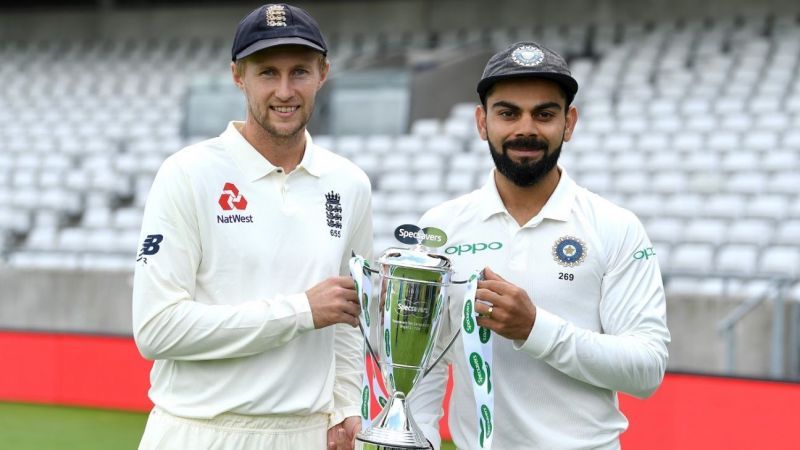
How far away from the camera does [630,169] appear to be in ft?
39.4

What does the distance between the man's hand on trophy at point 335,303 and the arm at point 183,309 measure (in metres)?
0.03

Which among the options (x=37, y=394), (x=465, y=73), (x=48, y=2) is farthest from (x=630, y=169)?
(x=48, y=2)

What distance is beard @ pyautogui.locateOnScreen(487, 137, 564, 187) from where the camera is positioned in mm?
3023

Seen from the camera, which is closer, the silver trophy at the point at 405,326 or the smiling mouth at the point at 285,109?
the silver trophy at the point at 405,326

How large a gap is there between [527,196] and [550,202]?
7cm

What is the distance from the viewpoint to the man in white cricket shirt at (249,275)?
117 inches

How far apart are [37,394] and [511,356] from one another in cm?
742

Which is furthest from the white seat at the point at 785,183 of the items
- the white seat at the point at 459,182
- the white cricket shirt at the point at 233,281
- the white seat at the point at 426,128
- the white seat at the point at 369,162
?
the white cricket shirt at the point at 233,281

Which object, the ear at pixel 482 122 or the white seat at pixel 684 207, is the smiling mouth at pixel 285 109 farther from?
the white seat at pixel 684 207

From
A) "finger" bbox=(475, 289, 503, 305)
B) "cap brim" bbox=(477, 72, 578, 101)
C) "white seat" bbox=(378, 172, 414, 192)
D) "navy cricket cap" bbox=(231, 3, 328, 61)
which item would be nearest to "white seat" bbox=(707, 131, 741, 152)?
"white seat" bbox=(378, 172, 414, 192)

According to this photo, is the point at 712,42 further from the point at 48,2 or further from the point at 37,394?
the point at 48,2

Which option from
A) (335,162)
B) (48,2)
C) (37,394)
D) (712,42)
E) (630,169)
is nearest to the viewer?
(335,162)

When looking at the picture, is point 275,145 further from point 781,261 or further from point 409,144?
point 409,144

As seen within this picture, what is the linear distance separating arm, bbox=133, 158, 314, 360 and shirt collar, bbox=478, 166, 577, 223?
55 cm
